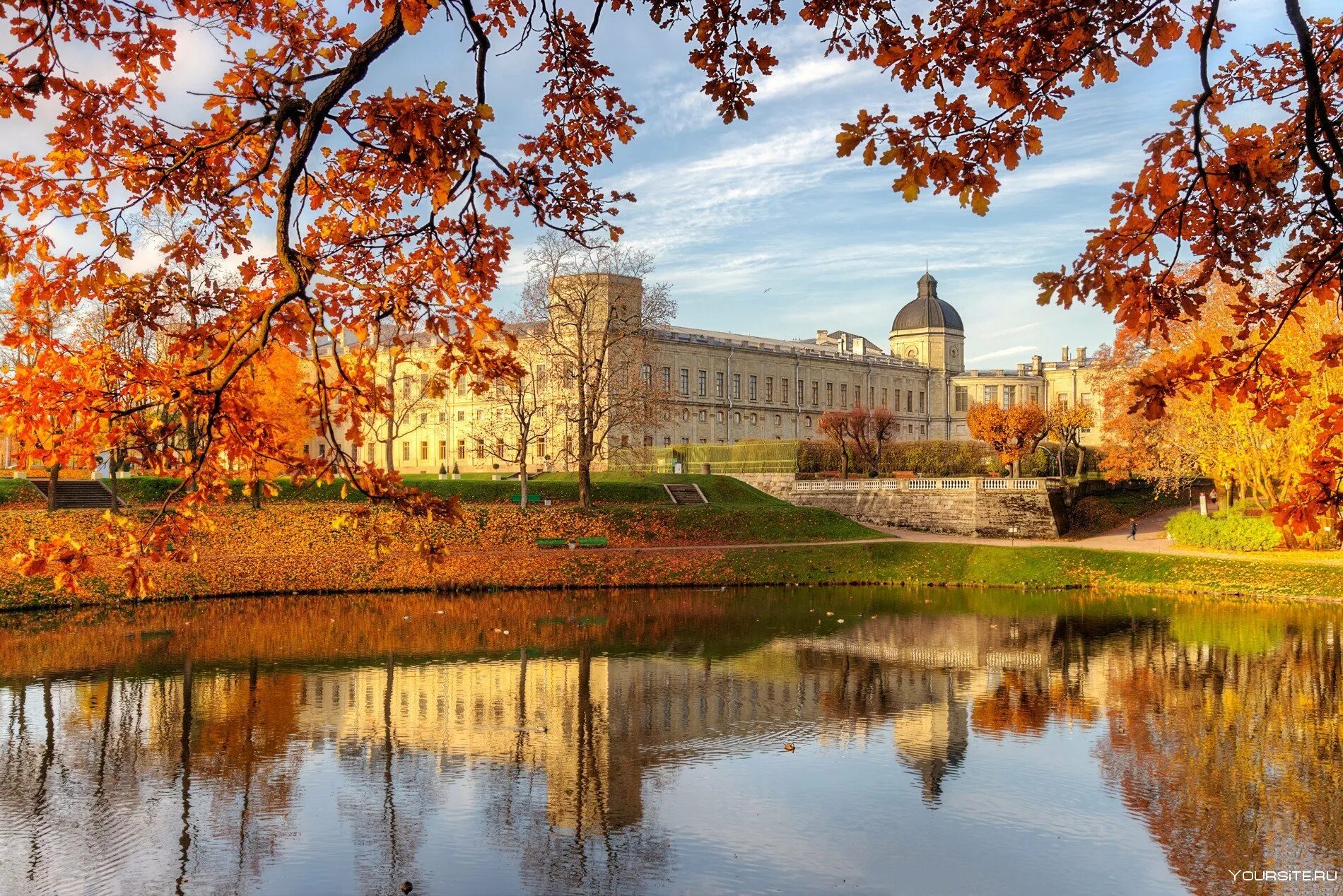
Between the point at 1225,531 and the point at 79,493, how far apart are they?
3104 centimetres

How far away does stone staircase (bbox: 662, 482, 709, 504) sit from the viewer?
38.2 metres

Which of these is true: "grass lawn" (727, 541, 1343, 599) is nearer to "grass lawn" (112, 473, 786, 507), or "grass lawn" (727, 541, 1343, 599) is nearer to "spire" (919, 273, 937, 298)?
"grass lawn" (112, 473, 786, 507)

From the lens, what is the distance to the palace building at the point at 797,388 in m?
66.2

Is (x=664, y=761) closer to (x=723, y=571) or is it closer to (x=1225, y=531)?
(x=723, y=571)

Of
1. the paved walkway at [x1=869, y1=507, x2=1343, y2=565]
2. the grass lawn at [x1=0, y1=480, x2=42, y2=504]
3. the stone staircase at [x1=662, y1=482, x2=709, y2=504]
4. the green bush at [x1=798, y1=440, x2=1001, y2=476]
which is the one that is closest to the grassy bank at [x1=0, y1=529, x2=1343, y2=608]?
the paved walkway at [x1=869, y1=507, x2=1343, y2=565]

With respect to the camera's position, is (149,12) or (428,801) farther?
(428,801)

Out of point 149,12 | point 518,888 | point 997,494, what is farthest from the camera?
point 997,494

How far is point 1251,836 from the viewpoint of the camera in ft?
26.4

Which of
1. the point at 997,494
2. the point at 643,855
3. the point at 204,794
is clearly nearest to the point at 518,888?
the point at 643,855

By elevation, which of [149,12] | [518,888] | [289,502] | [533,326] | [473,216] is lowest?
[518,888]

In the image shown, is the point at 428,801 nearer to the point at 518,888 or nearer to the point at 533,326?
the point at 518,888

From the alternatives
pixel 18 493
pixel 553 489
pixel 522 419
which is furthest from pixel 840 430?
pixel 18 493

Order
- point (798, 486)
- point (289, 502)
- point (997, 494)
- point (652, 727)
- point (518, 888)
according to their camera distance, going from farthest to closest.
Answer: point (798, 486) < point (997, 494) < point (289, 502) < point (652, 727) < point (518, 888)

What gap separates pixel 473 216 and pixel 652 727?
24.8 ft
